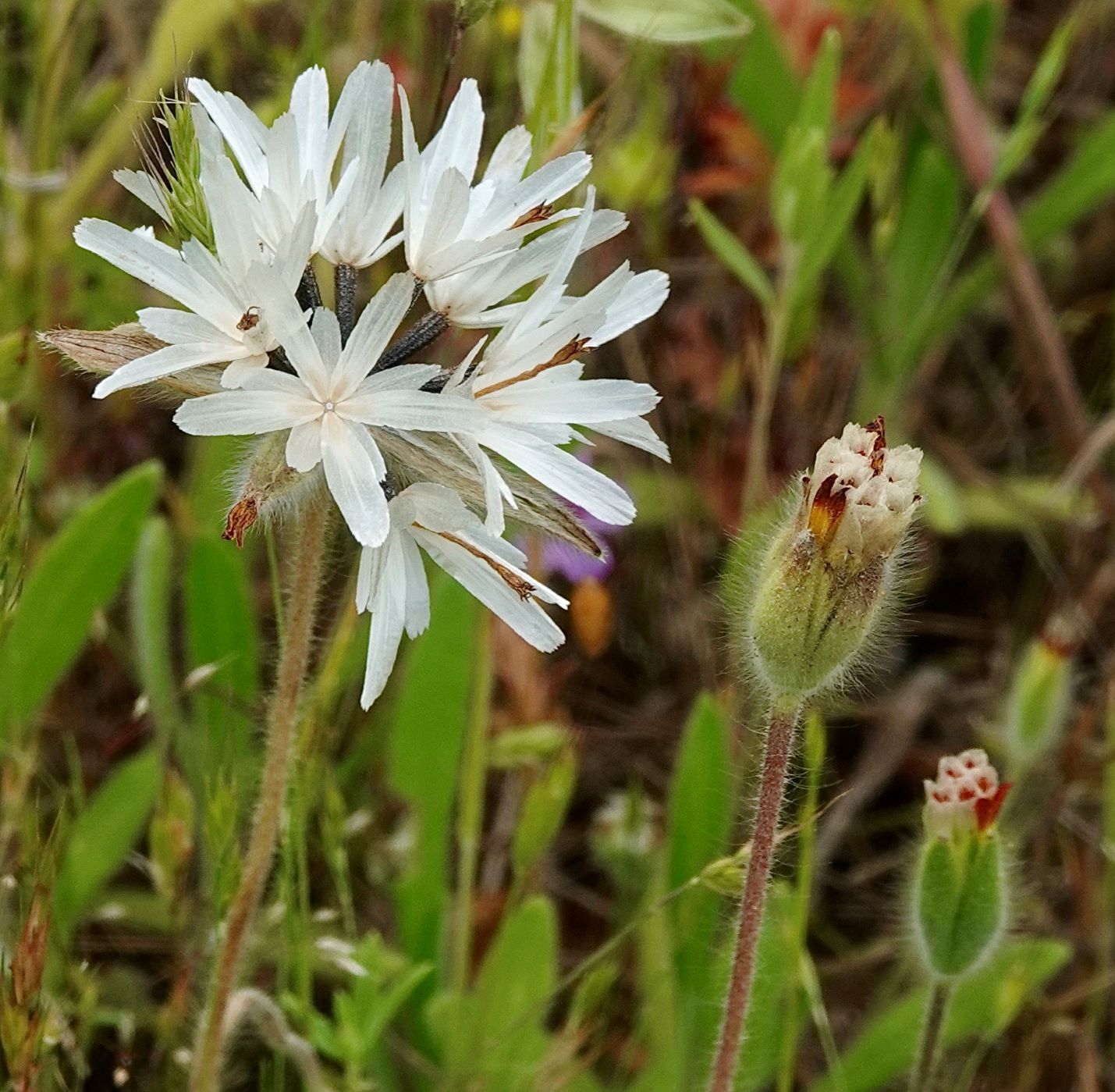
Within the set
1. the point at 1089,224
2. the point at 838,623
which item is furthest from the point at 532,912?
the point at 1089,224

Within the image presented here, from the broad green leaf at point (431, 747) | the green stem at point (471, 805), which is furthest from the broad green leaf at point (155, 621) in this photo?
the green stem at point (471, 805)

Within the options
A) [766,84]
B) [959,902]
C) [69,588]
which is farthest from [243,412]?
[766,84]

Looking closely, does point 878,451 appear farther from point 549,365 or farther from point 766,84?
point 766,84

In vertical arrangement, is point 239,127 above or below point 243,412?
above

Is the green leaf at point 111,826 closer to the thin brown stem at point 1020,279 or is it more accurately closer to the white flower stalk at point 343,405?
the white flower stalk at point 343,405

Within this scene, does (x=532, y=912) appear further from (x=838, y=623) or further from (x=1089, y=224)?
(x=1089, y=224)

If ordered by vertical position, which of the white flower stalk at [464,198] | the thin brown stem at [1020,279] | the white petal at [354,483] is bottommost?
the white petal at [354,483]
